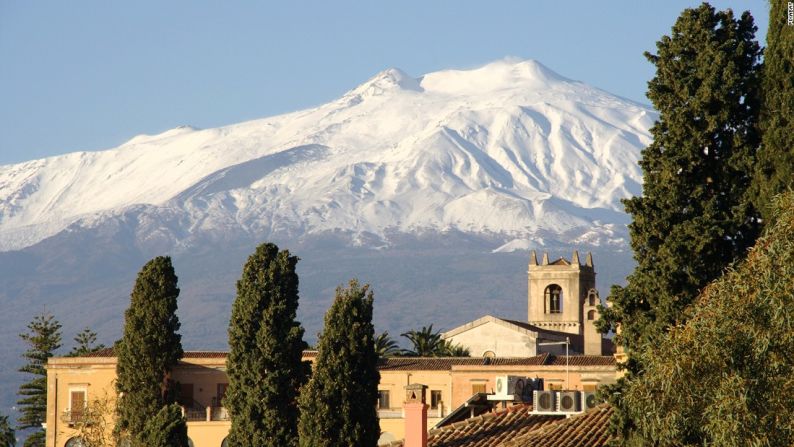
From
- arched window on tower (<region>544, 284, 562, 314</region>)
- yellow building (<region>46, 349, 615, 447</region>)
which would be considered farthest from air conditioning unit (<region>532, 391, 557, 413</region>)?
arched window on tower (<region>544, 284, 562, 314</region>)

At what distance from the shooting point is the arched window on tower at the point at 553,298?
13362 centimetres

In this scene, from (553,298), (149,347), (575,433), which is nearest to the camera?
(575,433)

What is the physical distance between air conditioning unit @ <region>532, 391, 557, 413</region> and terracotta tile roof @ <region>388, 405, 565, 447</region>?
27 centimetres

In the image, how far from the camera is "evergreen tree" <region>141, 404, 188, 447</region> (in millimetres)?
65500

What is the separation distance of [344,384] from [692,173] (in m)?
19.8

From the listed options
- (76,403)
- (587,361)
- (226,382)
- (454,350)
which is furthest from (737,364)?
(454,350)

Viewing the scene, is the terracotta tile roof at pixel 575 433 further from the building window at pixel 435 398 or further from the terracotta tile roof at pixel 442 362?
the building window at pixel 435 398

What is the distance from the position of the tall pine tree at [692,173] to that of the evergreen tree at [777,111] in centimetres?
89

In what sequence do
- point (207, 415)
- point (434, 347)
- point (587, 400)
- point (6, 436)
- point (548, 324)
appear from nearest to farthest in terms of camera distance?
1. point (587, 400)
2. point (207, 415)
3. point (6, 436)
4. point (434, 347)
5. point (548, 324)

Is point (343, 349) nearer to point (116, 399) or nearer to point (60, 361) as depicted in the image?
point (116, 399)

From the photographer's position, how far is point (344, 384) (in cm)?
5750

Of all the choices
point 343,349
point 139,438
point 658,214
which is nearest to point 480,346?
point 139,438

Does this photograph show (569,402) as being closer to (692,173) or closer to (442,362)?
(692,173)

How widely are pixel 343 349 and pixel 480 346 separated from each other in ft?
184
